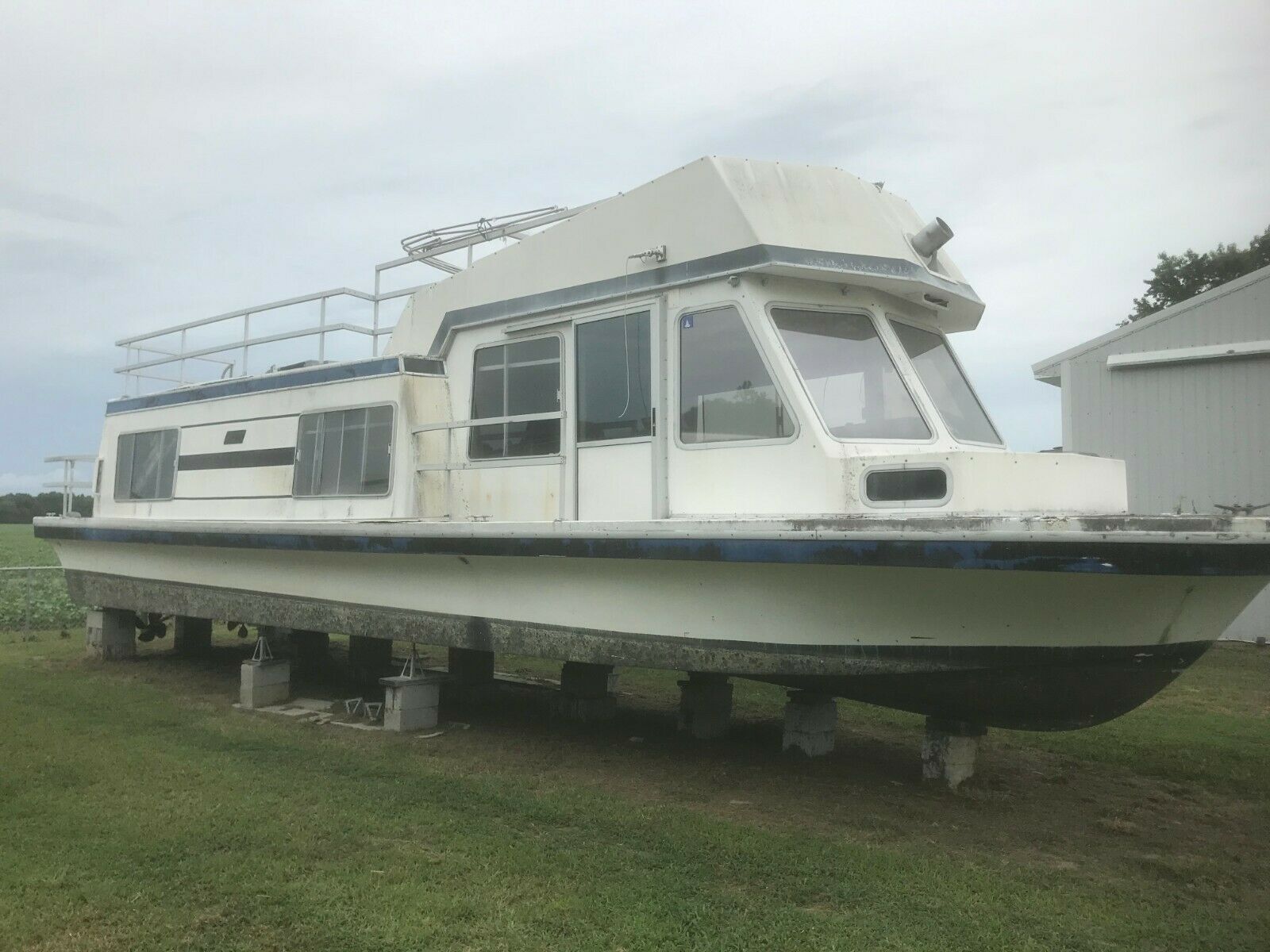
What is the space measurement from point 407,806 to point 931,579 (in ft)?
8.74

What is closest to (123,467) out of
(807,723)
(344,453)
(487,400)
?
(344,453)

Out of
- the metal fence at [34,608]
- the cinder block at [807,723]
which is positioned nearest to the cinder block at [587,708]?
the cinder block at [807,723]

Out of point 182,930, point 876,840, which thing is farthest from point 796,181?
point 182,930

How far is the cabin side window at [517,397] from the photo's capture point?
6168 mm


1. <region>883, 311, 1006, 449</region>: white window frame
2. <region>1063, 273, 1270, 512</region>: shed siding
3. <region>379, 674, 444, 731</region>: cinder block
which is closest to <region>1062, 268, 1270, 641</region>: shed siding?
<region>1063, 273, 1270, 512</region>: shed siding

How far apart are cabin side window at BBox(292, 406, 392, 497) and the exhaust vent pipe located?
3473 mm

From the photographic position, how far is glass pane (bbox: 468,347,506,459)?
21.3 feet

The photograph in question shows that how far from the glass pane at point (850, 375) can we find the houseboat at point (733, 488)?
1 cm

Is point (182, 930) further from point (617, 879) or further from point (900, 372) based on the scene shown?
point (900, 372)

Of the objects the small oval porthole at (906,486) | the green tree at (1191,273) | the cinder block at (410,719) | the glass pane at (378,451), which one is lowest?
the cinder block at (410,719)

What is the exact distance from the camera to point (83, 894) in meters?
3.87

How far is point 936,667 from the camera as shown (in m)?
4.68

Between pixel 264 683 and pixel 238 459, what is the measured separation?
5.75ft

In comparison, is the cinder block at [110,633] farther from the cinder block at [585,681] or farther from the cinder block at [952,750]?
the cinder block at [952,750]
